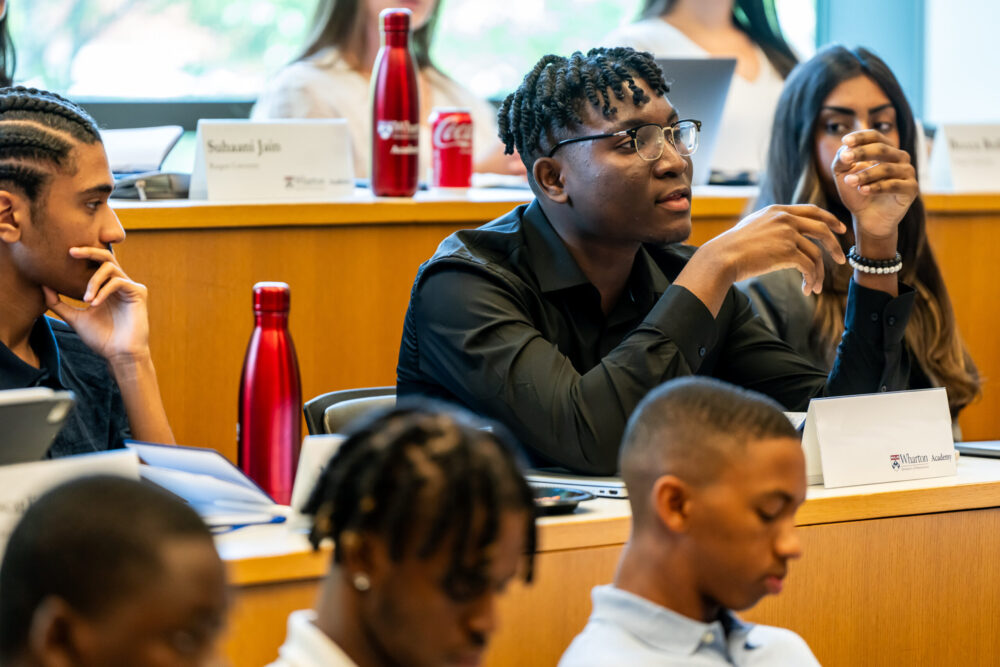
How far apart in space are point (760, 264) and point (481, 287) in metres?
0.35

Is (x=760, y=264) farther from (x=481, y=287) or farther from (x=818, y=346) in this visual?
(x=818, y=346)

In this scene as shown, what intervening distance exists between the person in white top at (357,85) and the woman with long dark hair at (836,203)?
0.72 m

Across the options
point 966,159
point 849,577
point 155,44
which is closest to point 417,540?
point 849,577

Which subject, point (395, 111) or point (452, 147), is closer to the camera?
point (395, 111)

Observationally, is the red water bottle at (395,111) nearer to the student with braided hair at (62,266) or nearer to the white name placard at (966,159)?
the student with braided hair at (62,266)

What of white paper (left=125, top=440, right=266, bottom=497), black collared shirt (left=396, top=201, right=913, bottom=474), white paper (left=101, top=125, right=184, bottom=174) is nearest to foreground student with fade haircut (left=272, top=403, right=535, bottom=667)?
white paper (left=125, top=440, right=266, bottom=497)

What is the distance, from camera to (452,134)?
95.0 inches

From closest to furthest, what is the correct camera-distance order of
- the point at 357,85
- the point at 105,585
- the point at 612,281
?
the point at 105,585, the point at 612,281, the point at 357,85

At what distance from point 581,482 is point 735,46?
2.27 meters

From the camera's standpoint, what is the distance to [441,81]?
125 inches

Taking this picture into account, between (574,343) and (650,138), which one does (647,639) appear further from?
(650,138)

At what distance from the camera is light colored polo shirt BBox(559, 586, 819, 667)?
1.10 metres

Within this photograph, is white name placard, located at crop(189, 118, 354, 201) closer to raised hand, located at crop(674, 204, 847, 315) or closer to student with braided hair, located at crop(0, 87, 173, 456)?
student with braided hair, located at crop(0, 87, 173, 456)

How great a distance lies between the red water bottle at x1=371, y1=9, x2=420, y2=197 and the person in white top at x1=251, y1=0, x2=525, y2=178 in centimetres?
58
